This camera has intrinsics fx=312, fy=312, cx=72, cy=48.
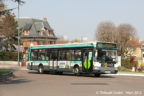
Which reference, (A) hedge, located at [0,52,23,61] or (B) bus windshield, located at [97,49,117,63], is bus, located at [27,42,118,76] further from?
(A) hedge, located at [0,52,23,61]

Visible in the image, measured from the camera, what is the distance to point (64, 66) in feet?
95.5

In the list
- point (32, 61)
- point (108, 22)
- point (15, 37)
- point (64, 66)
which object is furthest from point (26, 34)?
point (64, 66)

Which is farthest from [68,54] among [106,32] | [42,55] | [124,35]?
[124,35]

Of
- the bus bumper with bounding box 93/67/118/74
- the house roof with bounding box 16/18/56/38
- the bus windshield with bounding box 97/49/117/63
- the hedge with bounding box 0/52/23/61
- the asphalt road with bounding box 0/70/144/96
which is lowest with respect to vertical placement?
the asphalt road with bounding box 0/70/144/96

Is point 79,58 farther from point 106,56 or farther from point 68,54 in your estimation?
point 106,56

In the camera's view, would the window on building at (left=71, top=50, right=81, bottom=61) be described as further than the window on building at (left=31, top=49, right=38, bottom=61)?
No

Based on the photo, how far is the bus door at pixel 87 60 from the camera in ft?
86.6

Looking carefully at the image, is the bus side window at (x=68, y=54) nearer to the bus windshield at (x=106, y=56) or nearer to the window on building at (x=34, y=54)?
the bus windshield at (x=106, y=56)

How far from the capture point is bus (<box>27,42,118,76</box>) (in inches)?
1021

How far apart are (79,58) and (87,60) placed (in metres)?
1.08

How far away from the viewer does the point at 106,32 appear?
70812 millimetres

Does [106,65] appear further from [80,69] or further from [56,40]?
[56,40]

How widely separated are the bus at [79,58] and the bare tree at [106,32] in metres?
39.2

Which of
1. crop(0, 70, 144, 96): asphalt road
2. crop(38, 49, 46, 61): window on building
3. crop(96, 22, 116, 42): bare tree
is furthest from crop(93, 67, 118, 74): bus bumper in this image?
crop(96, 22, 116, 42): bare tree
